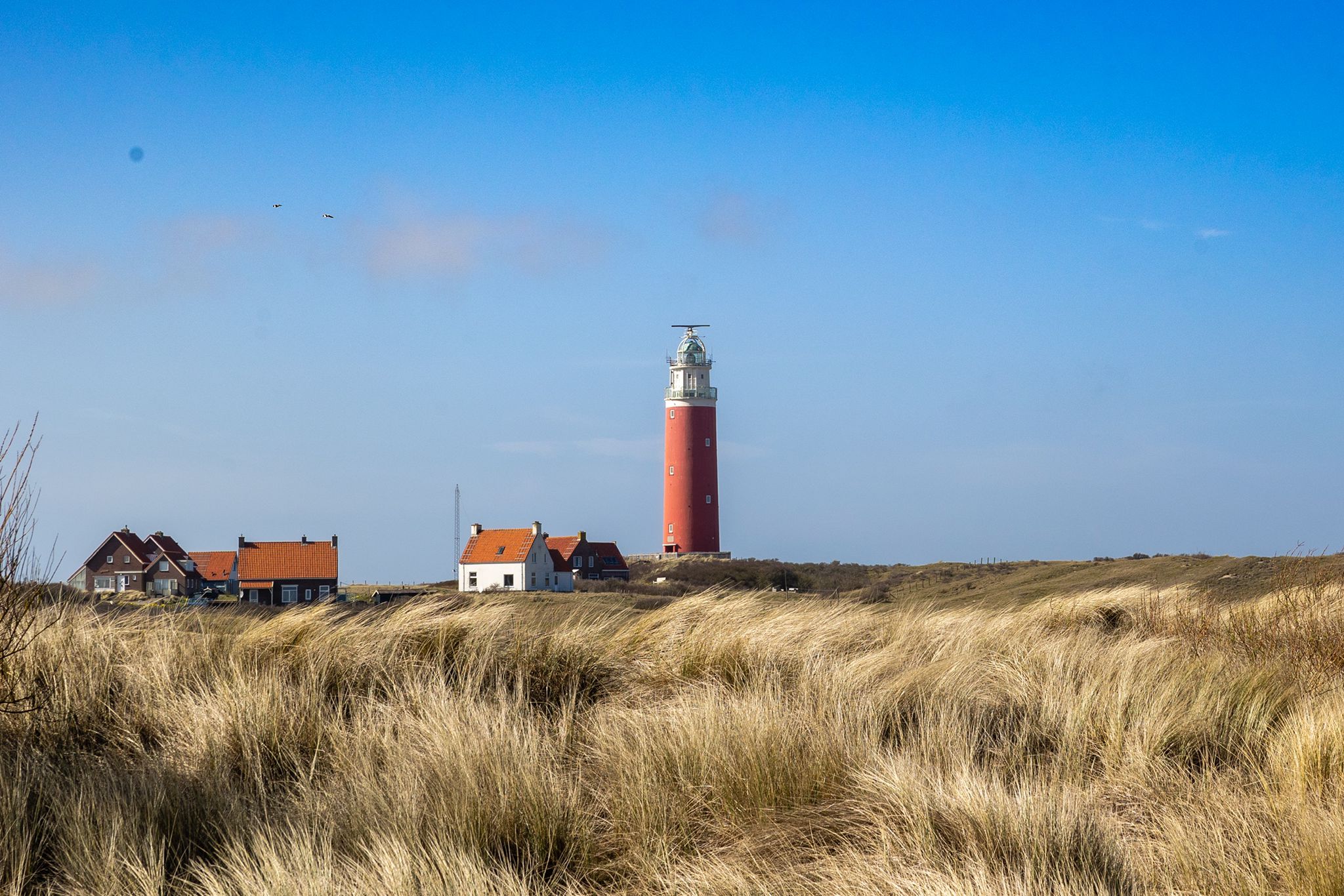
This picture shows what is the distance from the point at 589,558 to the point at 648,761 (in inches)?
1999

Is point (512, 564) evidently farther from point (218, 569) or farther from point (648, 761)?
point (648, 761)

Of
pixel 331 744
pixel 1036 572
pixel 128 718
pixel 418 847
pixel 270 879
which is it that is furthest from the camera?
pixel 1036 572

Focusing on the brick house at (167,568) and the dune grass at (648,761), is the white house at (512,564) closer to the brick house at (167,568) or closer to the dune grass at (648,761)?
the brick house at (167,568)

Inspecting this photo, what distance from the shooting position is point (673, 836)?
416 cm

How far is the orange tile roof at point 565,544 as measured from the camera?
54709 millimetres

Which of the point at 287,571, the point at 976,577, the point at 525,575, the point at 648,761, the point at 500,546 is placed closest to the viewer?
the point at 648,761

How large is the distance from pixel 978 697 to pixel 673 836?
2.92 metres

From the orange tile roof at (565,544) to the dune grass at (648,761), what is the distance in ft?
153

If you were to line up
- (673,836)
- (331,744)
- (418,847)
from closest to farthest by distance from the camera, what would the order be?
(418,847) → (673,836) → (331,744)

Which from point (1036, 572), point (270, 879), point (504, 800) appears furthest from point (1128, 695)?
point (1036, 572)

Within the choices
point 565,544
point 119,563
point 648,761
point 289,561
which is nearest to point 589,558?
point 565,544

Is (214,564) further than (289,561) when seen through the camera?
Yes

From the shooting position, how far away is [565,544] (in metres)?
55.8

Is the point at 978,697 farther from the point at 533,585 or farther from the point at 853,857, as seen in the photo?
the point at 533,585
